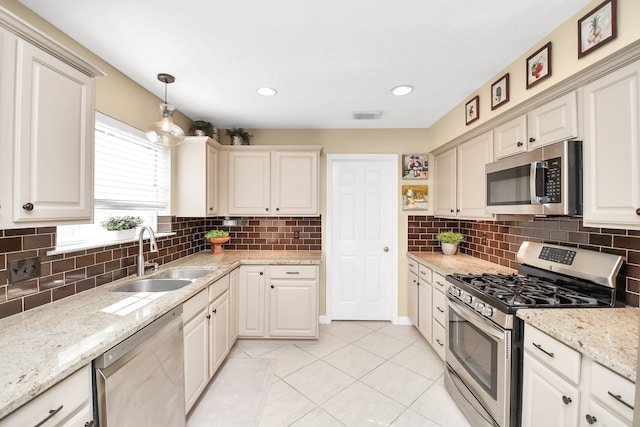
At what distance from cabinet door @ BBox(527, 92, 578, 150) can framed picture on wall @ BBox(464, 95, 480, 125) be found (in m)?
0.57

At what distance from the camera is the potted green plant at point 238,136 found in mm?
3213

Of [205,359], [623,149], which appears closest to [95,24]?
[205,359]

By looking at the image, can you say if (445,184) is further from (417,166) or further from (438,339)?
(438,339)

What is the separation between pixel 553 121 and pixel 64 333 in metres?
2.70

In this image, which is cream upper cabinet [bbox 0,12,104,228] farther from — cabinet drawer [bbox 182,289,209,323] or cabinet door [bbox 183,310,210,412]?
cabinet door [bbox 183,310,210,412]

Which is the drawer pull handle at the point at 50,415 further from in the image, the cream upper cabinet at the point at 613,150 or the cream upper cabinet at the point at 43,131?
the cream upper cabinet at the point at 613,150

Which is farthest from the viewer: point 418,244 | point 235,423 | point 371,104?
point 418,244

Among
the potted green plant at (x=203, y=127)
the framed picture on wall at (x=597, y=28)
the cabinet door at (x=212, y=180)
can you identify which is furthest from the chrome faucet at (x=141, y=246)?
the framed picture on wall at (x=597, y=28)

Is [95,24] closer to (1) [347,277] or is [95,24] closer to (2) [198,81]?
(2) [198,81]

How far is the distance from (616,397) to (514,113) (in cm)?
168

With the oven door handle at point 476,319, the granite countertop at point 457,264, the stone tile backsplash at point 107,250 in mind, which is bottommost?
the oven door handle at point 476,319

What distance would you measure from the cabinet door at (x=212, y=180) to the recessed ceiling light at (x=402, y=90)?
191cm

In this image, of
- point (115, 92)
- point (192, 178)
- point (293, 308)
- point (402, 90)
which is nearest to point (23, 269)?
point (115, 92)

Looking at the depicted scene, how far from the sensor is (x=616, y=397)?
987mm
